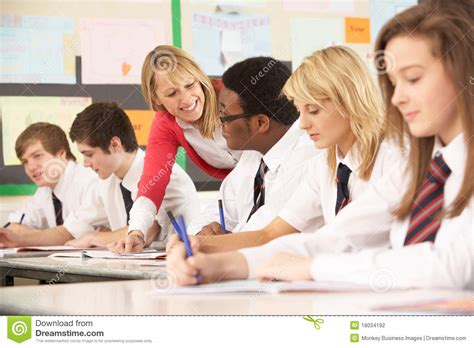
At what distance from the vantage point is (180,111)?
2137 mm

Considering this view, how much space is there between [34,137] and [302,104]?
1.05 m

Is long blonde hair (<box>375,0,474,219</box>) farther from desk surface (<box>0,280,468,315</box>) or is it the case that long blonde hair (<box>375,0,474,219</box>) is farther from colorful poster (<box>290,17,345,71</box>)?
colorful poster (<box>290,17,345,71</box>)

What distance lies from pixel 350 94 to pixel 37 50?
3.26 feet

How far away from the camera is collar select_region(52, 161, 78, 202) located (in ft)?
8.12

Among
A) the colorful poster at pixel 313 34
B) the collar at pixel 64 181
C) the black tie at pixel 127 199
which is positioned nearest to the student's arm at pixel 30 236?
the collar at pixel 64 181

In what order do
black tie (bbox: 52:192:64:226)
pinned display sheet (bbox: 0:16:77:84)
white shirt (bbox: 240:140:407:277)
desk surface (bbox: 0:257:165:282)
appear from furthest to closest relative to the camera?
1. black tie (bbox: 52:192:64:226)
2. pinned display sheet (bbox: 0:16:77:84)
3. desk surface (bbox: 0:257:165:282)
4. white shirt (bbox: 240:140:407:277)

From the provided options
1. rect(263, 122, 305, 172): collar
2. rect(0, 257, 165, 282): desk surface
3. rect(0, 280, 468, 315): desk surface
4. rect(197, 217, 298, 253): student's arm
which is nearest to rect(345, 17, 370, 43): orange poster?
rect(263, 122, 305, 172): collar

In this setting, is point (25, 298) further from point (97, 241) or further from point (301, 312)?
point (97, 241)

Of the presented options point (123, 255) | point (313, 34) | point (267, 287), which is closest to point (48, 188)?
point (123, 255)

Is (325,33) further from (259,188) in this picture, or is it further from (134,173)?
(134,173)

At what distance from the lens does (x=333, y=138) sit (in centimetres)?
160

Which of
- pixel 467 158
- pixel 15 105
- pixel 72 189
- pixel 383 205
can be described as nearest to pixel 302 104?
pixel 383 205

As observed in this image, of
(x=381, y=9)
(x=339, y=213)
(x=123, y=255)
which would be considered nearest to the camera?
(x=339, y=213)

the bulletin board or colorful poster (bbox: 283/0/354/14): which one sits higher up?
colorful poster (bbox: 283/0/354/14)
